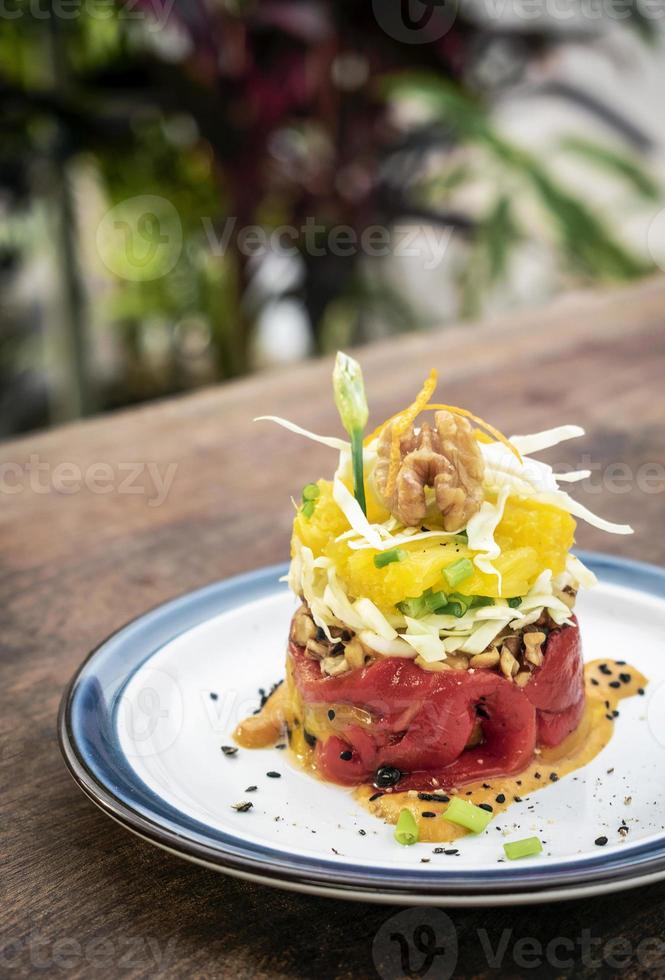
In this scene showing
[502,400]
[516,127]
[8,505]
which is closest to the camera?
[8,505]

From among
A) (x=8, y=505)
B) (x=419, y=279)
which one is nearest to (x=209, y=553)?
(x=8, y=505)

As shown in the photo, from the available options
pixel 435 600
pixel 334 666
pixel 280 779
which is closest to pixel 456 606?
pixel 435 600

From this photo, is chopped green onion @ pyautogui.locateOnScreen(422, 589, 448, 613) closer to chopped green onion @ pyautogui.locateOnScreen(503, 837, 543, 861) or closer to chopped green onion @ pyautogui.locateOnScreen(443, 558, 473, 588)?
chopped green onion @ pyautogui.locateOnScreen(443, 558, 473, 588)

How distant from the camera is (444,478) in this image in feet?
3.54

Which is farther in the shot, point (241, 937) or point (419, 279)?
point (419, 279)

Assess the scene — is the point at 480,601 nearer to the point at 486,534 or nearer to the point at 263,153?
the point at 486,534

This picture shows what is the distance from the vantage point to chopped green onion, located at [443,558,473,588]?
1036mm

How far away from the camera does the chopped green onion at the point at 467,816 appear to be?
986 millimetres

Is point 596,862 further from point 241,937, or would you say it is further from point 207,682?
point 207,682

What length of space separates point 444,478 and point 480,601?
120 millimetres

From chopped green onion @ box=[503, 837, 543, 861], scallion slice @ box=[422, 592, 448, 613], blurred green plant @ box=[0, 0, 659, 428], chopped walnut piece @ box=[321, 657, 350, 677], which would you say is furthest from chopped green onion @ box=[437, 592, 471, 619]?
blurred green plant @ box=[0, 0, 659, 428]

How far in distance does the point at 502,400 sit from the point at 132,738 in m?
1.38

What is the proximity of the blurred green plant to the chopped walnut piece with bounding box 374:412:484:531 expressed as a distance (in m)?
2.54

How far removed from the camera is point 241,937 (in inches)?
35.2
